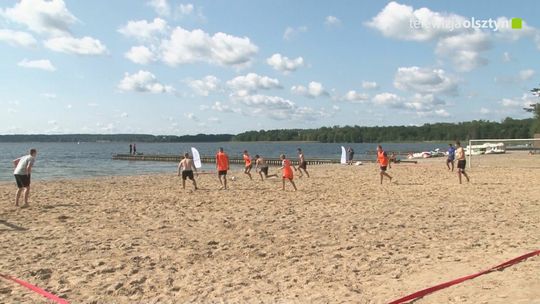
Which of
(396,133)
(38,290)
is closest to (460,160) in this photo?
(38,290)

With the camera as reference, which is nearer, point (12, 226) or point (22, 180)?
point (12, 226)

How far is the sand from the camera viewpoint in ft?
17.0

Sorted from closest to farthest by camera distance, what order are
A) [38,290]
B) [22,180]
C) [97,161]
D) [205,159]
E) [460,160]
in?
[38,290], [22,180], [460,160], [205,159], [97,161]

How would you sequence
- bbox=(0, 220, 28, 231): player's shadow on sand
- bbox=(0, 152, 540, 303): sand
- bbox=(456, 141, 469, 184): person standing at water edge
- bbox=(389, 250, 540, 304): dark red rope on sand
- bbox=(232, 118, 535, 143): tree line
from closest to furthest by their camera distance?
bbox=(389, 250, 540, 304): dark red rope on sand, bbox=(0, 152, 540, 303): sand, bbox=(0, 220, 28, 231): player's shadow on sand, bbox=(456, 141, 469, 184): person standing at water edge, bbox=(232, 118, 535, 143): tree line

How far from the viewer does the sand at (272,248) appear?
517 cm

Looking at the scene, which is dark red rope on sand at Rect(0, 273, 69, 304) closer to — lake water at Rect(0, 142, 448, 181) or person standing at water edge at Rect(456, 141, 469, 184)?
person standing at water edge at Rect(456, 141, 469, 184)

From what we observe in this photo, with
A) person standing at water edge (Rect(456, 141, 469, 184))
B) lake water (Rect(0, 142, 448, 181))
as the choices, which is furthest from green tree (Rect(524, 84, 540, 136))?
person standing at water edge (Rect(456, 141, 469, 184))

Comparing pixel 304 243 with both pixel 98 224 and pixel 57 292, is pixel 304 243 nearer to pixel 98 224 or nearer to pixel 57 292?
pixel 57 292

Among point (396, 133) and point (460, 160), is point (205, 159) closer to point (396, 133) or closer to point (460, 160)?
point (460, 160)

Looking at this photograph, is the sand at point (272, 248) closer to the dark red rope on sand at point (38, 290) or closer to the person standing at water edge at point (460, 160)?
the dark red rope on sand at point (38, 290)

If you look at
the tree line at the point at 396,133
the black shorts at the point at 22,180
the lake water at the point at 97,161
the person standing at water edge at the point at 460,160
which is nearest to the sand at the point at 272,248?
the black shorts at the point at 22,180

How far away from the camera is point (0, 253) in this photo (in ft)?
23.0

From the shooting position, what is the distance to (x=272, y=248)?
719cm

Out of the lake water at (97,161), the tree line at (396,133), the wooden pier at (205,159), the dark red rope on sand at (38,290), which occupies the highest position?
the tree line at (396,133)
